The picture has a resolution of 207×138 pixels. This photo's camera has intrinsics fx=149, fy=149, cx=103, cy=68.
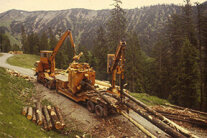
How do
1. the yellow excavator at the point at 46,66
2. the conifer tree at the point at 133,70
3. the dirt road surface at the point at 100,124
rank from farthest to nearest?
1. the conifer tree at the point at 133,70
2. the yellow excavator at the point at 46,66
3. the dirt road surface at the point at 100,124

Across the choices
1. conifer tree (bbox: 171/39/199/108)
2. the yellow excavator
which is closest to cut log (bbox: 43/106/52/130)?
the yellow excavator

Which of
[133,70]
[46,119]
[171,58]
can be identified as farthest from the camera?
[133,70]

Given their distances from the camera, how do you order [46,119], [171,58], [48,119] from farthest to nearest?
[171,58], [46,119], [48,119]

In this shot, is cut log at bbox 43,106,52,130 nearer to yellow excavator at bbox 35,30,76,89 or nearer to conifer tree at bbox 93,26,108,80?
yellow excavator at bbox 35,30,76,89

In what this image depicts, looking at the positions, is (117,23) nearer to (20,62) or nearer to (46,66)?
(46,66)

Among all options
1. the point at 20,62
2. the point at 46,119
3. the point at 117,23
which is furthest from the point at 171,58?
the point at 20,62

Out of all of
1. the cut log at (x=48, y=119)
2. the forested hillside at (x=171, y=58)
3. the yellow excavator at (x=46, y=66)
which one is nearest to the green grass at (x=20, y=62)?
the forested hillside at (x=171, y=58)

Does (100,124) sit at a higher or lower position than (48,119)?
lower

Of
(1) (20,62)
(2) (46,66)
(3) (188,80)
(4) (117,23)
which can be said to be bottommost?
(3) (188,80)

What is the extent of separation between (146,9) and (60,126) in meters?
175

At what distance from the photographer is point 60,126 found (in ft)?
28.7

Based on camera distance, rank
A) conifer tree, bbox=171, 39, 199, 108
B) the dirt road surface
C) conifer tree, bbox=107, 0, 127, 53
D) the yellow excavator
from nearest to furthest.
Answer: the dirt road surface
the yellow excavator
conifer tree, bbox=171, 39, 199, 108
conifer tree, bbox=107, 0, 127, 53

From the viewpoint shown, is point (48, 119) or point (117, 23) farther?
point (117, 23)

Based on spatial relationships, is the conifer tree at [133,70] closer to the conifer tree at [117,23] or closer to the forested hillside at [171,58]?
the forested hillside at [171,58]
